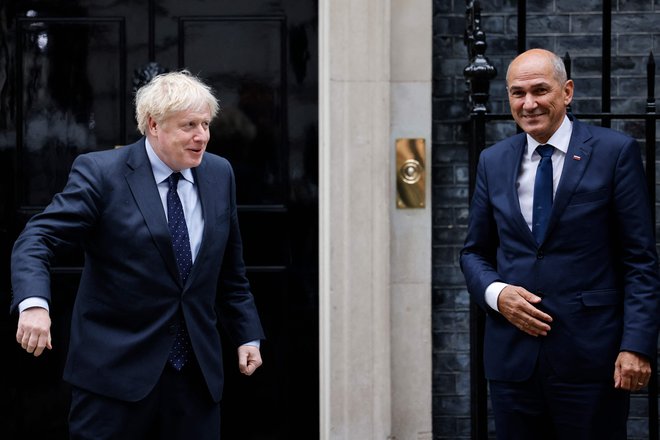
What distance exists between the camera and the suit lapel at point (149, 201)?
3480 mm

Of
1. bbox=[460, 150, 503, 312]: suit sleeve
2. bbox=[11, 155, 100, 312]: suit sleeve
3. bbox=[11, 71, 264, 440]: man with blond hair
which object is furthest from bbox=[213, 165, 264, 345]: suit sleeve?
bbox=[460, 150, 503, 312]: suit sleeve

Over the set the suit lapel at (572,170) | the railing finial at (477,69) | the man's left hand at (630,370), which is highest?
the railing finial at (477,69)

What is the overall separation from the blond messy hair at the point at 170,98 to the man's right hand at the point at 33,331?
74cm

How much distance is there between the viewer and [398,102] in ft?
16.8

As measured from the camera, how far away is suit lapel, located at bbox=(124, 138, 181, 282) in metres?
3.48

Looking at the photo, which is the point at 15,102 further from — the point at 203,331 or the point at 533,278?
the point at 533,278

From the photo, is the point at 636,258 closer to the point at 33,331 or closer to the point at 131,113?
the point at 33,331

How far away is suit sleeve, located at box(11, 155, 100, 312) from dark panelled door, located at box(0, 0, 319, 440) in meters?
1.95

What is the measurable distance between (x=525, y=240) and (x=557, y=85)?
0.52 m

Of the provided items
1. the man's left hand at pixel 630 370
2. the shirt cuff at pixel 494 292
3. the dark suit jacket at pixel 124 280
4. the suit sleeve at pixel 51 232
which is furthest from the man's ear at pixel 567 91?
the suit sleeve at pixel 51 232

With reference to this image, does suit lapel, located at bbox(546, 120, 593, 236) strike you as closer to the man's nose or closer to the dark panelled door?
the man's nose

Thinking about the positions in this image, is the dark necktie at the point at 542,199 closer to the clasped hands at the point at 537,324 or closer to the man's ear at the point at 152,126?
the clasped hands at the point at 537,324

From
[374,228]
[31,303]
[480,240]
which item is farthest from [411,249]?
[31,303]

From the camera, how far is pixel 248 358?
372 cm
